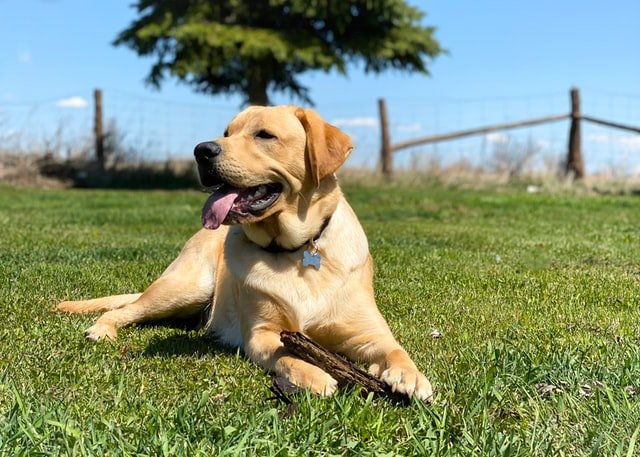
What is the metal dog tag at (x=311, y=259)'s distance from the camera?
3291 mm

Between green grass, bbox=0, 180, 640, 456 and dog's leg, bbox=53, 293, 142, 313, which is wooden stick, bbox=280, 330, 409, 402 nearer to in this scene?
green grass, bbox=0, 180, 640, 456

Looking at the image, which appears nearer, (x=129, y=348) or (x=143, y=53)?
(x=129, y=348)

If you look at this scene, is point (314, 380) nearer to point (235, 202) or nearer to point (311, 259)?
point (311, 259)

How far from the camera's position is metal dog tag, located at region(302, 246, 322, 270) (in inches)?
130

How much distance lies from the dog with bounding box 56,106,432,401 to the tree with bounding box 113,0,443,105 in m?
14.2

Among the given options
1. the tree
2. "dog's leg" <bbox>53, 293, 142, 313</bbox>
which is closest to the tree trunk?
the tree

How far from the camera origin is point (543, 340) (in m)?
3.46

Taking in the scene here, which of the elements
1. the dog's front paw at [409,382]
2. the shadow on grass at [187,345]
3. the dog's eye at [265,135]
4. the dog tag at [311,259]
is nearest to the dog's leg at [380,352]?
the dog's front paw at [409,382]

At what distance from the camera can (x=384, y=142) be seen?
18.2 meters

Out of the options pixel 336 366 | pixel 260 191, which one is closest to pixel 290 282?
pixel 260 191

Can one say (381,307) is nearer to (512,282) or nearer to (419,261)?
(512,282)

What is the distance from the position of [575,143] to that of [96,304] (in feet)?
50.8

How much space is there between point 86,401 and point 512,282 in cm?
333

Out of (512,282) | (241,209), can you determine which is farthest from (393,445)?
(512,282)
